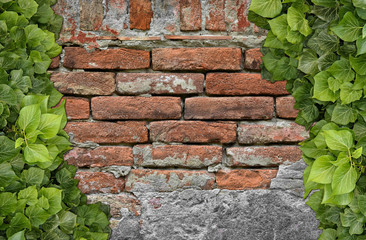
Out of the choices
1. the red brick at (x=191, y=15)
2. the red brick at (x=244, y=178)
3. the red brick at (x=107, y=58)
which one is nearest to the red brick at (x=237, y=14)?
the red brick at (x=191, y=15)

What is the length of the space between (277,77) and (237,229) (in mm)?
664

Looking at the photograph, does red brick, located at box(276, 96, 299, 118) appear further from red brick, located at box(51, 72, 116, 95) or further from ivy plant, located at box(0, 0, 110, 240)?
ivy plant, located at box(0, 0, 110, 240)

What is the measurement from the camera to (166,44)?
4.70 feet

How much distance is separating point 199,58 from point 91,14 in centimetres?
45

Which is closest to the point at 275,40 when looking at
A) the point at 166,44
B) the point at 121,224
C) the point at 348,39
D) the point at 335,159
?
the point at 348,39

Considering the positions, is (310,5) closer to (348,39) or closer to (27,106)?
(348,39)

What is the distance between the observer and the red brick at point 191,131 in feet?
4.70

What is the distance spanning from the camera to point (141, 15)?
142cm

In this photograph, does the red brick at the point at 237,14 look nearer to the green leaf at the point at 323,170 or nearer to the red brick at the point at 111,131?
the red brick at the point at 111,131

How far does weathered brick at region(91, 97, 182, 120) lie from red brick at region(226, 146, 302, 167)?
267 mm

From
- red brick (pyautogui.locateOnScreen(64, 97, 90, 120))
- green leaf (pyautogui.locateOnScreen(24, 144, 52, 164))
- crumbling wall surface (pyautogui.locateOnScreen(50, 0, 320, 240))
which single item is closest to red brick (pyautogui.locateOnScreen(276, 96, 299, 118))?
crumbling wall surface (pyautogui.locateOnScreen(50, 0, 320, 240))

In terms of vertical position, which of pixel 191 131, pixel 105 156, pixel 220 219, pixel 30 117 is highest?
pixel 30 117

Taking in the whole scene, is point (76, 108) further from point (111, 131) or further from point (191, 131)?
point (191, 131)

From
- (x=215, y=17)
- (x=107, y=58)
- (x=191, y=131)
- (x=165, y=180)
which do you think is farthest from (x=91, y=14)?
(x=165, y=180)
